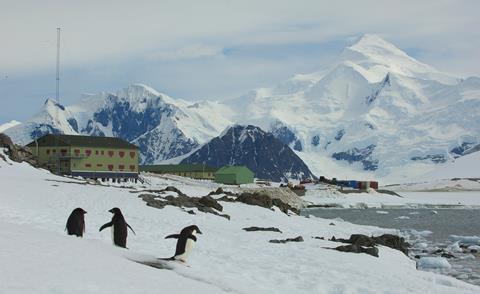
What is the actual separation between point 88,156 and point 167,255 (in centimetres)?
11127

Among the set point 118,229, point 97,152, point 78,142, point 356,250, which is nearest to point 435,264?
point 356,250

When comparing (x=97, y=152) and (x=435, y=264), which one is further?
(x=97, y=152)

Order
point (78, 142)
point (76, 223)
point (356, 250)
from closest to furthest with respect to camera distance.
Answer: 1. point (76, 223)
2. point (356, 250)
3. point (78, 142)

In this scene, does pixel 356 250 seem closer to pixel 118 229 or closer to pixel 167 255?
pixel 167 255

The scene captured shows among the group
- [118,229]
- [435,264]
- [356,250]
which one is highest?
[118,229]

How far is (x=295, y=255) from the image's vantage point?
2872 centimetres

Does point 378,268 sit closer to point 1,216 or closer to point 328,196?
point 1,216

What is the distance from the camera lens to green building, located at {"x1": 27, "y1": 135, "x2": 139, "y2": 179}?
132 meters

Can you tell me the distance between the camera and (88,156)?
133 m

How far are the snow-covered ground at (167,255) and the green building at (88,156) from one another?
8352 cm

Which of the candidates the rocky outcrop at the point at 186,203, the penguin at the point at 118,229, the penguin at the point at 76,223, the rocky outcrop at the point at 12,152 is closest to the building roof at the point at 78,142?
the rocky outcrop at the point at 12,152

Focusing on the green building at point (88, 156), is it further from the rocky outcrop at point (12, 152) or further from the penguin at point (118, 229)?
the penguin at point (118, 229)

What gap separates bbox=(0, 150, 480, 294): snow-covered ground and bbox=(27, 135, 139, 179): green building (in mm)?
83523

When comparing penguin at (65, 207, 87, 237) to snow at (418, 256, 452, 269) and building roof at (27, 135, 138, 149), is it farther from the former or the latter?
building roof at (27, 135, 138, 149)
